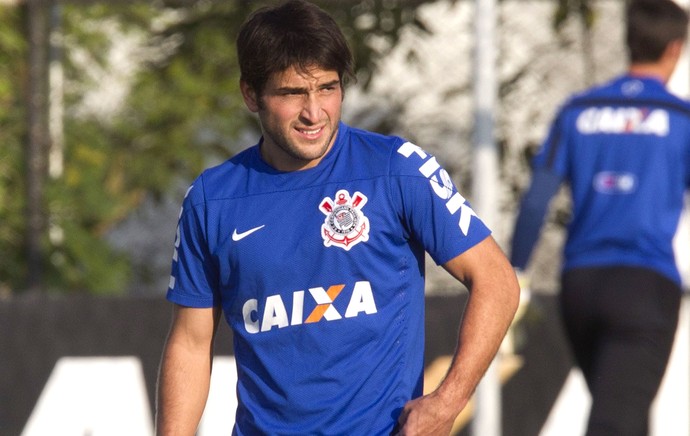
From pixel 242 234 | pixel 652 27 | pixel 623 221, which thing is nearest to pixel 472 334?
pixel 242 234

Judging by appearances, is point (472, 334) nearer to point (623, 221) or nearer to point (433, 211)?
point (433, 211)

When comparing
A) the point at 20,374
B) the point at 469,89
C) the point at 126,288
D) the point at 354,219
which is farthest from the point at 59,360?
the point at 354,219

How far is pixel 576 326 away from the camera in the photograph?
4.93m

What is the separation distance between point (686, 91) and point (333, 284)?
373 centimetres

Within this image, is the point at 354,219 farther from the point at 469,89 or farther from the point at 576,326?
the point at 469,89

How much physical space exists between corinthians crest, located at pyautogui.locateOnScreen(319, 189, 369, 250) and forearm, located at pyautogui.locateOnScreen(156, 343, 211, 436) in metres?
0.51

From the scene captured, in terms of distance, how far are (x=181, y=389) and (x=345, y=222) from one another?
0.63m

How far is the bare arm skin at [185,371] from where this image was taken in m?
3.31

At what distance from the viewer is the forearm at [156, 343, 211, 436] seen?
331cm

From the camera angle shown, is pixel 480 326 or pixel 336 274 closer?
pixel 480 326

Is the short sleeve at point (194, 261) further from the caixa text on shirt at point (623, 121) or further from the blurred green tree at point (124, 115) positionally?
the blurred green tree at point (124, 115)

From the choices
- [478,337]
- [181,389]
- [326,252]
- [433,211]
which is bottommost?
[181,389]

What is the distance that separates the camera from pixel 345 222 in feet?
10.1

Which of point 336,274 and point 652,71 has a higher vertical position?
point 652,71
